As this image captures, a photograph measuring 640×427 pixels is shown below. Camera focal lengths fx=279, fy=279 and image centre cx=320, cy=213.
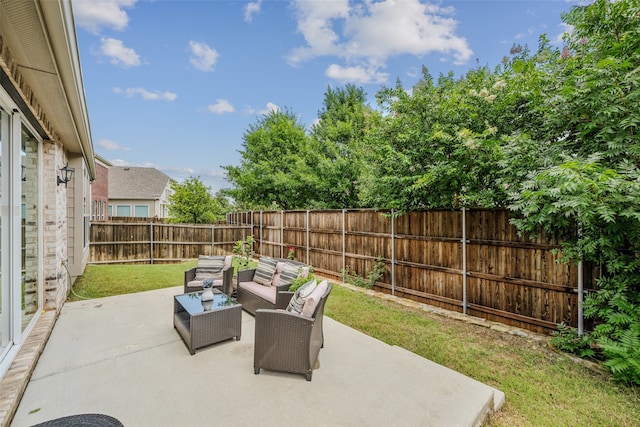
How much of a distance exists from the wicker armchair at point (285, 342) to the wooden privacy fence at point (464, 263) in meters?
3.76

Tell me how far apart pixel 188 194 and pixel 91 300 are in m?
13.5

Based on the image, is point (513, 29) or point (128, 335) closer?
point (128, 335)

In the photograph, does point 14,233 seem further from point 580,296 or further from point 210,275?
point 580,296

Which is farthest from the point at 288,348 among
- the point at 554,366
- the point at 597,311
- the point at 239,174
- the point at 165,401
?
the point at 239,174

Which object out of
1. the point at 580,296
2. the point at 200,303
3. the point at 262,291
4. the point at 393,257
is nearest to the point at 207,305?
the point at 200,303

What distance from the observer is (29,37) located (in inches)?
85.4

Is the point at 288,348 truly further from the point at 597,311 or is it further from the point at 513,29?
the point at 513,29

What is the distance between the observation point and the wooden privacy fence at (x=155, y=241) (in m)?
10.7

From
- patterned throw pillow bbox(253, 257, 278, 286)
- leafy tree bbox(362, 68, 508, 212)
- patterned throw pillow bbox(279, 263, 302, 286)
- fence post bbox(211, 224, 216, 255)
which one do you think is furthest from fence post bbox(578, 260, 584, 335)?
fence post bbox(211, 224, 216, 255)

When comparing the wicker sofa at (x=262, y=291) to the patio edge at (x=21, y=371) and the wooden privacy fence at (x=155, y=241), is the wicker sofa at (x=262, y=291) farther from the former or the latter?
the wooden privacy fence at (x=155, y=241)

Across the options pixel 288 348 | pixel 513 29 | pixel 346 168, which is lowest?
pixel 288 348

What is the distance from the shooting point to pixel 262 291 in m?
5.08

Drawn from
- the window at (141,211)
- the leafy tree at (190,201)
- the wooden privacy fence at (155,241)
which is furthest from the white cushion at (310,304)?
the window at (141,211)

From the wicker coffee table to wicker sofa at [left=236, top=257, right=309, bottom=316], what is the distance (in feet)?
2.06
